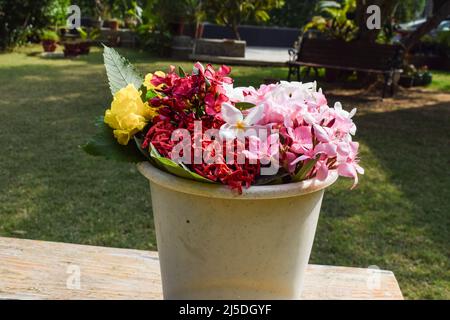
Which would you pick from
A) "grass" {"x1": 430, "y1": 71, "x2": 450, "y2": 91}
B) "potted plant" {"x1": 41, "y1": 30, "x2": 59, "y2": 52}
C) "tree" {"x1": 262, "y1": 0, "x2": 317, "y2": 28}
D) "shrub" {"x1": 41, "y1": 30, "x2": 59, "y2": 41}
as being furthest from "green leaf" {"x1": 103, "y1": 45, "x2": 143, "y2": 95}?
"tree" {"x1": 262, "y1": 0, "x2": 317, "y2": 28}

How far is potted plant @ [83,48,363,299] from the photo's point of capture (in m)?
0.99

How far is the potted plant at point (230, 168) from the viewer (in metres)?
0.99

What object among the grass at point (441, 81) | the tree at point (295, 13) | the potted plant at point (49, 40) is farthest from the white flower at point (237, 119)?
the tree at point (295, 13)

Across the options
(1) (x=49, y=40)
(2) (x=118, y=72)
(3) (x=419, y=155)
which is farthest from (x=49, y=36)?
(2) (x=118, y=72)

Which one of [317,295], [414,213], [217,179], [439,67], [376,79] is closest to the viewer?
[217,179]

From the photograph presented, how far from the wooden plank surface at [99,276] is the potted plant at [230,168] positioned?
1.16 feet

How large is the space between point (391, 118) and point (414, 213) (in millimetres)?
3102

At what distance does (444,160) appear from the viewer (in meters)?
4.56

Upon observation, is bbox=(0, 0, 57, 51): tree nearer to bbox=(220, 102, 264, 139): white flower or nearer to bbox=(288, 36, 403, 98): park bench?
bbox=(288, 36, 403, 98): park bench

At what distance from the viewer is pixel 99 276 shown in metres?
1.51

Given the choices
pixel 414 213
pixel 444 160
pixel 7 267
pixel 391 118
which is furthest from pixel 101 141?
pixel 391 118

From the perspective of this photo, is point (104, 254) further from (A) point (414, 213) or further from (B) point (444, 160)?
(B) point (444, 160)

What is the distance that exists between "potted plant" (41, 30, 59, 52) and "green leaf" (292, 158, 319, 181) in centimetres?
1057

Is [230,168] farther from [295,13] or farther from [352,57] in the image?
[295,13]
